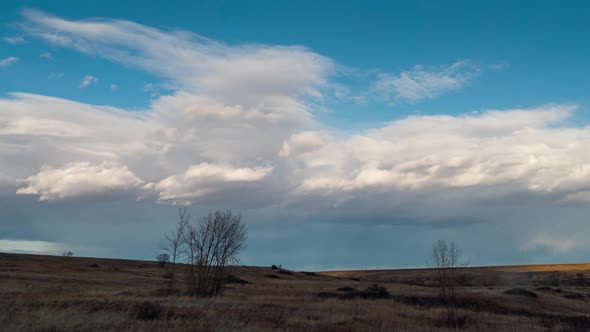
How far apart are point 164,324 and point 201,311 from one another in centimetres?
421

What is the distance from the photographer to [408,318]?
890 inches

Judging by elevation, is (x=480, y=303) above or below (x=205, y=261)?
below

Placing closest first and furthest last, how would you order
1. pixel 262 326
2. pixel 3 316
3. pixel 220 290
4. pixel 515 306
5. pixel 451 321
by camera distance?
pixel 3 316 → pixel 262 326 → pixel 451 321 → pixel 515 306 → pixel 220 290

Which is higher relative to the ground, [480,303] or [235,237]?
[235,237]

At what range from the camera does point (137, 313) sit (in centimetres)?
1678

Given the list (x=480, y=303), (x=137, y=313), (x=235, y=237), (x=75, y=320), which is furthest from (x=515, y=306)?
(x=75, y=320)

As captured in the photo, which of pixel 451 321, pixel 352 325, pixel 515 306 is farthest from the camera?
pixel 515 306

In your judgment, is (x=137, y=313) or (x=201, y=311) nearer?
(x=137, y=313)

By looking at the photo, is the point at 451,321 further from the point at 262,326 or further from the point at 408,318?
the point at 262,326

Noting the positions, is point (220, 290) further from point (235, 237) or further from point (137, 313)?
point (137, 313)

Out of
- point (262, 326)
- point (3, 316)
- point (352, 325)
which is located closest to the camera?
point (3, 316)

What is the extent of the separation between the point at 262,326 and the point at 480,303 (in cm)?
2899

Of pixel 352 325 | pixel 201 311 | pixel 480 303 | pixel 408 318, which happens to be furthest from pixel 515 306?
pixel 201 311

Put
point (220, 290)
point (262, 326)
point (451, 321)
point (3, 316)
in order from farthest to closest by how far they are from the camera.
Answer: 1. point (220, 290)
2. point (451, 321)
3. point (262, 326)
4. point (3, 316)
